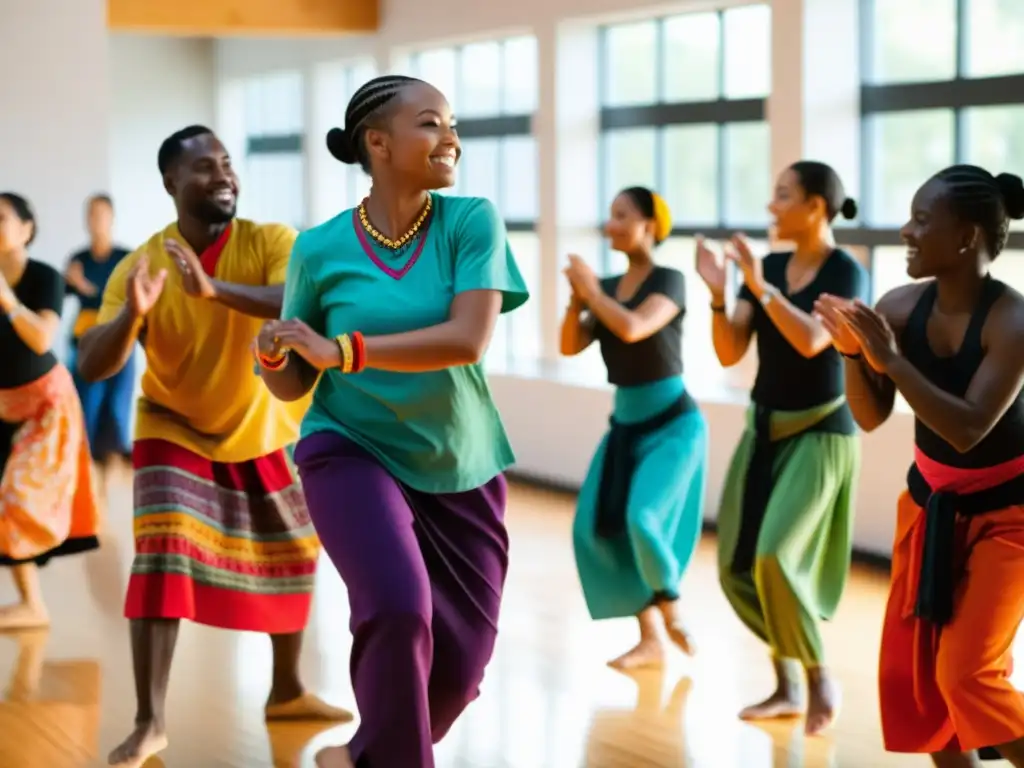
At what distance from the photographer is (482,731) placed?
16.1 feet

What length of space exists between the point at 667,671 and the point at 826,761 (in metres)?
1.11

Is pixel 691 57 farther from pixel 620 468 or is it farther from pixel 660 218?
pixel 620 468

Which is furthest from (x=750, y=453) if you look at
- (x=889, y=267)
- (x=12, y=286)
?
(x=889, y=267)

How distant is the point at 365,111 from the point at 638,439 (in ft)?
8.20

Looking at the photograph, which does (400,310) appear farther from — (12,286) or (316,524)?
(12,286)

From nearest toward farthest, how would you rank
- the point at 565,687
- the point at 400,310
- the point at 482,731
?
the point at 400,310 < the point at 482,731 < the point at 565,687

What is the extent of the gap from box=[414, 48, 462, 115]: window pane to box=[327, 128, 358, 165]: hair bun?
7.91 metres

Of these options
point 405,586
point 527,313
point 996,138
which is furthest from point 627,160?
point 405,586

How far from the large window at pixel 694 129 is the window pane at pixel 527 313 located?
0.74 metres

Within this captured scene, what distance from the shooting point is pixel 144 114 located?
13766mm

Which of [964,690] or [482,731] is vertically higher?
[964,690]

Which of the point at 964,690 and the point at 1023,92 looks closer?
the point at 964,690

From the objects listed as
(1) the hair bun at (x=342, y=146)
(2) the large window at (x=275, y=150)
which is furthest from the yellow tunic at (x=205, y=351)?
(2) the large window at (x=275, y=150)

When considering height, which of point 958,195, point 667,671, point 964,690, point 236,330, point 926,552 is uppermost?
point 958,195
